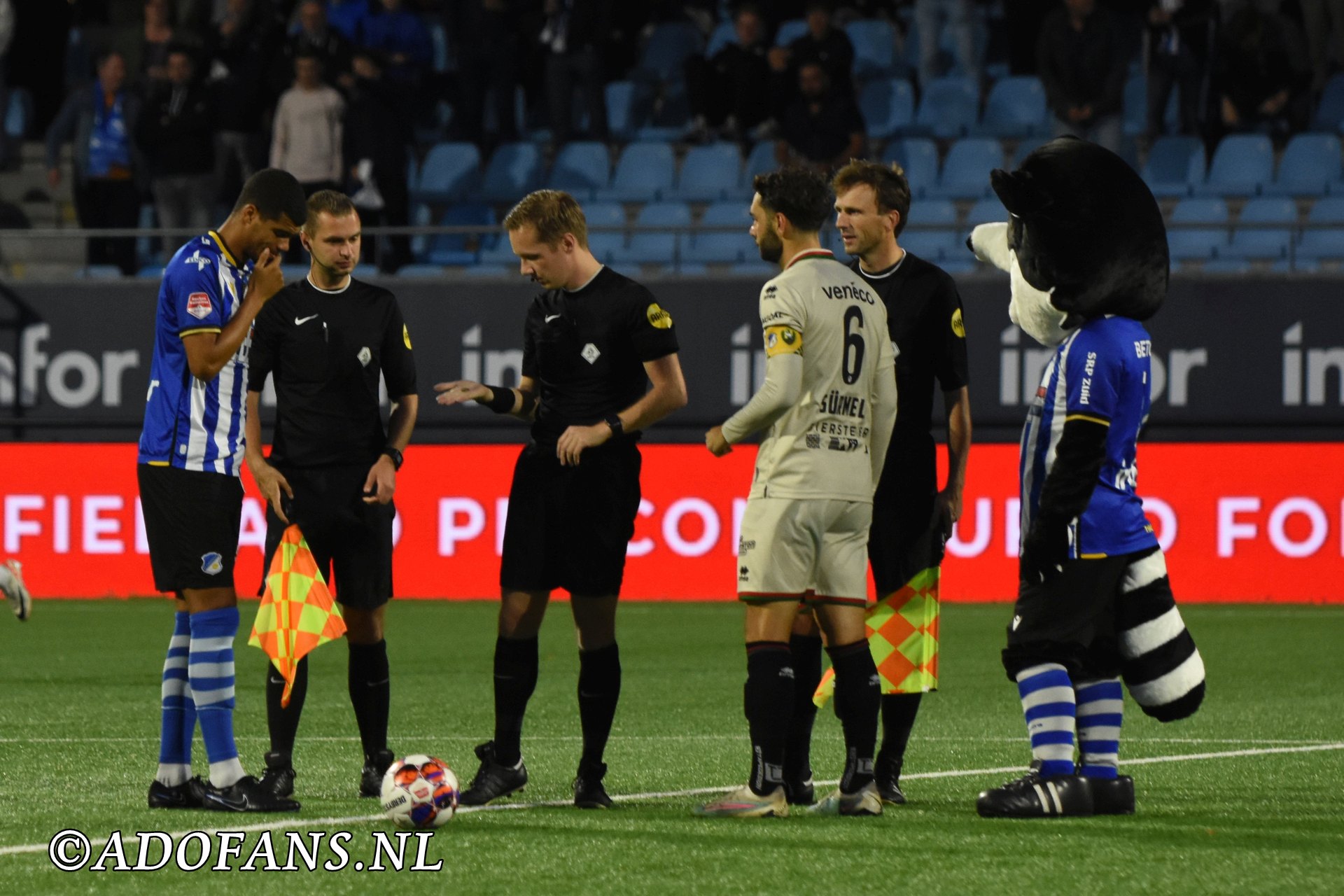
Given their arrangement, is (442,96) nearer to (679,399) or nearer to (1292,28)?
(1292,28)

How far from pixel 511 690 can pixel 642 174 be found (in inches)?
519

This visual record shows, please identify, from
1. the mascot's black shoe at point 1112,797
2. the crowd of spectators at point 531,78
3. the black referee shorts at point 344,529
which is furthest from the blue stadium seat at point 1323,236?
the black referee shorts at point 344,529

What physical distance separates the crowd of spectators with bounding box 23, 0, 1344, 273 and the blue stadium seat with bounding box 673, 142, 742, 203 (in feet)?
0.61

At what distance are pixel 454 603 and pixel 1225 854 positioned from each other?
11.2 m

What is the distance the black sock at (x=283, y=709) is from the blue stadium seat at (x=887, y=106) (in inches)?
518

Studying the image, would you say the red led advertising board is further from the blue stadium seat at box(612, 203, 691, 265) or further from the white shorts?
the white shorts

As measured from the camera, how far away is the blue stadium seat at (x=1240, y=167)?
18266mm

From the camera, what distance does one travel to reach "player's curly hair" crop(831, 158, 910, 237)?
7.21 metres

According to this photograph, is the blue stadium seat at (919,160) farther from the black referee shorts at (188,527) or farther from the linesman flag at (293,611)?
the black referee shorts at (188,527)

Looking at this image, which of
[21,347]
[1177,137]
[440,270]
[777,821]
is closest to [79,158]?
[21,347]

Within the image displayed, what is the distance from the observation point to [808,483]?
6629 millimetres

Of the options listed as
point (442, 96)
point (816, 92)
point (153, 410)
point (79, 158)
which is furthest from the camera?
point (442, 96)

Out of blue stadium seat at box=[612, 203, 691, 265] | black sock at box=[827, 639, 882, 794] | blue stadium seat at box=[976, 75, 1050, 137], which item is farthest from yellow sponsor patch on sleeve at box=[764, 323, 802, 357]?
blue stadium seat at box=[976, 75, 1050, 137]

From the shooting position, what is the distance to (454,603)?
16719 millimetres
